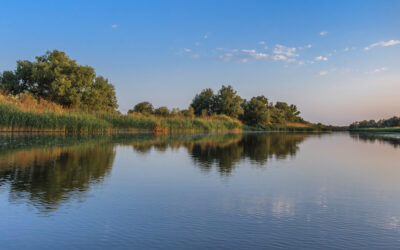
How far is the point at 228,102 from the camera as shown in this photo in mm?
60125

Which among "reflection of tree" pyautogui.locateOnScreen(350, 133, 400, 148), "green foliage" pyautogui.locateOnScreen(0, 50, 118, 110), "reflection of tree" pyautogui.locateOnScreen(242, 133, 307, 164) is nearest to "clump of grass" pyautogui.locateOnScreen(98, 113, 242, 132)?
"green foliage" pyautogui.locateOnScreen(0, 50, 118, 110)

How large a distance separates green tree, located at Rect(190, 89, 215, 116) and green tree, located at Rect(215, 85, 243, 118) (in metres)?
1.13

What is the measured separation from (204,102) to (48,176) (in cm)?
5626

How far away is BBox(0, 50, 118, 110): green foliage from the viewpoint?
37.4m

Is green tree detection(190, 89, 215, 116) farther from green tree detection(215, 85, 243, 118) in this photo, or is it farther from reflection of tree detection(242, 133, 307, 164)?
reflection of tree detection(242, 133, 307, 164)

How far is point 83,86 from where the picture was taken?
39.0m

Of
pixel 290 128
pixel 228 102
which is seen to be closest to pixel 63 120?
pixel 228 102

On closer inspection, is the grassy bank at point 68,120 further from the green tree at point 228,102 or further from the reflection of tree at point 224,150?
the green tree at point 228,102

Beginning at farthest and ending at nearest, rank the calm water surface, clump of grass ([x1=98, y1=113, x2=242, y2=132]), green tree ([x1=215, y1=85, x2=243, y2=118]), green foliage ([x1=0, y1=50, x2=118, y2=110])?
1. green tree ([x1=215, y1=85, x2=243, y2=118])
2. green foliage ([x1=0, y1=50, x2=118, y2=110])
3. clump of grass ([x1=98, y1=113, x2=242, y2=132])
4. the calm water surface

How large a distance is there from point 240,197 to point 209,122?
3867 cm

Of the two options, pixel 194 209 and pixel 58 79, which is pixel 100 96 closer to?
pixel 58 79

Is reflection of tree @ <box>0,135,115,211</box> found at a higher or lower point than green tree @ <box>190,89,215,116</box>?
lower

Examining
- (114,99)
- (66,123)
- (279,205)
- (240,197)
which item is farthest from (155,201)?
(114,99)

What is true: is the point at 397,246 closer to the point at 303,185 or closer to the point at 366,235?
the point at 366,235
